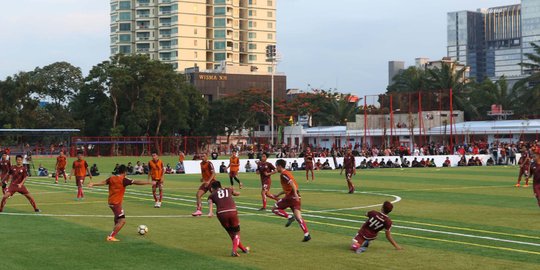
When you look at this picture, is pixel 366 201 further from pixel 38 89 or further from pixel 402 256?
pixel 38 89

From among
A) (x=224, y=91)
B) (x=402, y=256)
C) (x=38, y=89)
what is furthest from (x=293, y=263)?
(x=224, y=91)

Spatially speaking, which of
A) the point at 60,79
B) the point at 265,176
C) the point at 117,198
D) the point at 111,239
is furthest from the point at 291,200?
the point at 60,79

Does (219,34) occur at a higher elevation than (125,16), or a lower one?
lower

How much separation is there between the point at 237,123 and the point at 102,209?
9888 cm

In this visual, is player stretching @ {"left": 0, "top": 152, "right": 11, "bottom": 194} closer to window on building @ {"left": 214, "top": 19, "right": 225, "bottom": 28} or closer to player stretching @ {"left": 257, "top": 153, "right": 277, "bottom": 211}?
player stretching @ {"left": 257, "top": 153, "right": 277, "bottom": 211}

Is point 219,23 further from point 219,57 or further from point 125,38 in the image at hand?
point 125,38

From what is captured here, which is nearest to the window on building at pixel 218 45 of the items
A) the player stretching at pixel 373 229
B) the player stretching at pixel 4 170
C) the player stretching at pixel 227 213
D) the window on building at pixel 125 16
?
the window on building at pixel 125 16

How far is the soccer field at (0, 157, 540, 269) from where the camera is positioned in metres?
16.1

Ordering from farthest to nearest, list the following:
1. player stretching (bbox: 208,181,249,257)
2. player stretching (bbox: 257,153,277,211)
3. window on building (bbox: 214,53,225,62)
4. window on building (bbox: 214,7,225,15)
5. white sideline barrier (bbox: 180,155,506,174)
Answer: window on building (bbox: 214,53,225,62), window on building (bbox: 214,7,225,15), white sideline barrier (bbox: 180,155,506,174), player stretching (bbox: 257,153,277,211), player stretching (bbox: 208,181,249,257)

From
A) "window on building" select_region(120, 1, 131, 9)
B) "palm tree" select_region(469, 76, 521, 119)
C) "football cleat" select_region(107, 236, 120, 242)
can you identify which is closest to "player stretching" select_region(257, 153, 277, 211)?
"football cleat" select_region(107, 236, 120, 242)

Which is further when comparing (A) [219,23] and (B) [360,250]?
(A) [219,23]

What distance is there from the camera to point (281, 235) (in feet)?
67.3

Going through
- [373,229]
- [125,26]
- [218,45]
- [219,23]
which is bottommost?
[373,229]

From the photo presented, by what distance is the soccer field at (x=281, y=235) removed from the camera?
16.1m
